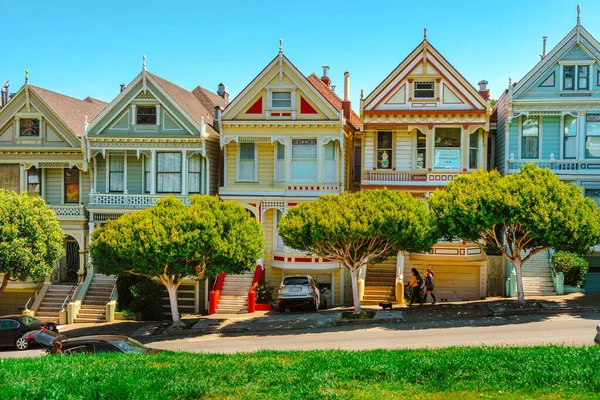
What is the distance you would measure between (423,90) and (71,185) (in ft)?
66.1

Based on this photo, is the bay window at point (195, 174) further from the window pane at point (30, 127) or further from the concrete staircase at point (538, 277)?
the concrete staircase at point (538, 277)

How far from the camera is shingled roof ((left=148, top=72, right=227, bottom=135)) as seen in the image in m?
34.7

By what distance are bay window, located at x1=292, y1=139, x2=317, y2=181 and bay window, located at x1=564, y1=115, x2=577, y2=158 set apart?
13.0 meters

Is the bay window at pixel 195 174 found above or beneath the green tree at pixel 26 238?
above

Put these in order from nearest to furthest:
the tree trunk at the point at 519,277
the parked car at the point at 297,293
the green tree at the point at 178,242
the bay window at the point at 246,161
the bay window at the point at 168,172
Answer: the green tree at the point at 178,242, the tree trunk at the point at 519,277, the parked car at the point at 297,293, the bay window at the point at 246,161, the bay window at the point at 168,172

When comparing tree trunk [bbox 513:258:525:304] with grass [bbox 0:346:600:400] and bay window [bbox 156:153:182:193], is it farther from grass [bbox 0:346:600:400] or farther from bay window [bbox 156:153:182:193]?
bay window [bbox 156:153:182:193]

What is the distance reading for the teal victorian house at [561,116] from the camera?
32.6 m

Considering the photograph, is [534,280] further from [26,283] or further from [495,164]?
[26,283]

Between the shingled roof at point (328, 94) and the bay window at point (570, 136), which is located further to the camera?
the shingled roof at point (328, 94)

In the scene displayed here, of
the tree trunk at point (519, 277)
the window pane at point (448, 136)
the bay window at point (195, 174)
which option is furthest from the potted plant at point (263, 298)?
the tree trunk at point (519, 277)

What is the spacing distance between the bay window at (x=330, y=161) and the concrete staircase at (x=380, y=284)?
540 cm

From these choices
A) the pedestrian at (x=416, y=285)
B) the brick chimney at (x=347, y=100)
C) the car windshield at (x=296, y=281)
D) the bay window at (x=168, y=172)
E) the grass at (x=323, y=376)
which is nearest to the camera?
the grass at (x=323, y=376)

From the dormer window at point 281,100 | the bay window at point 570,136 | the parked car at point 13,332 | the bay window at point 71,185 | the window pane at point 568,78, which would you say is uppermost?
the window pane at point 568,78

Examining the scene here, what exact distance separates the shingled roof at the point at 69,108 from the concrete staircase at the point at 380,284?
58.5ft
